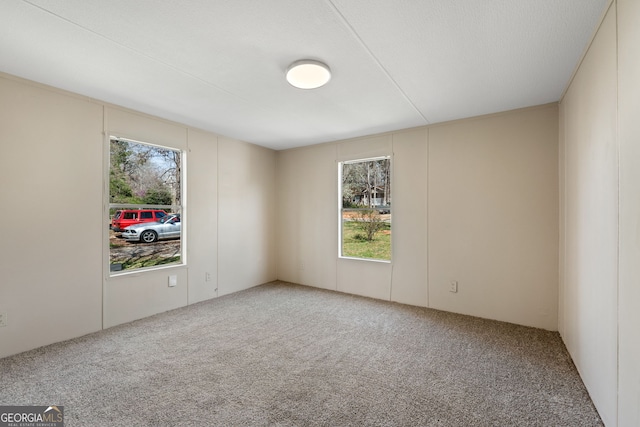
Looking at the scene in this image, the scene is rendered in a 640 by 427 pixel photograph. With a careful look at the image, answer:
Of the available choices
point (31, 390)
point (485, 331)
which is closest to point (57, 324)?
point (31, 390)

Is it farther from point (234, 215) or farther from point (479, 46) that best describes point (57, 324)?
point (479, 46)

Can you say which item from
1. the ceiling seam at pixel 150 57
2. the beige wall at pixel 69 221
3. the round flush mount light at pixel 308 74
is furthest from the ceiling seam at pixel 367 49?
the beige wall at pixel 69 221

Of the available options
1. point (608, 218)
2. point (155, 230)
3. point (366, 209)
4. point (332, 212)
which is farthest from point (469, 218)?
point (155, 230)

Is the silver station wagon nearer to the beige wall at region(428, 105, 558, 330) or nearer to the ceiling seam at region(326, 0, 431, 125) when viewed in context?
the ceiling seam at region(326, 0, 431, 125)

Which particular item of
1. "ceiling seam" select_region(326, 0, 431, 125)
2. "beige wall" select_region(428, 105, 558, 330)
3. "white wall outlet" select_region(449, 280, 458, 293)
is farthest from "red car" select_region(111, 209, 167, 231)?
"white wall outlet" select_region(449, 280, 458, 293)

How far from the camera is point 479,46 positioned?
1.98 m

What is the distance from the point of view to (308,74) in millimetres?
2268

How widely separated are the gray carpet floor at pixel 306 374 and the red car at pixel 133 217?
3.66 ft

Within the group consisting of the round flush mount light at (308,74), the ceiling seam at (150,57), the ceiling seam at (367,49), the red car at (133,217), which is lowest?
the red car at (133,217)

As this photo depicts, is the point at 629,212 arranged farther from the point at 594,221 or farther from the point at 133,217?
the point at 133,217

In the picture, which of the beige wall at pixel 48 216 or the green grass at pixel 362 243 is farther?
the green grass at pixel 362 243

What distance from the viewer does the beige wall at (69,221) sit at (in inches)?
96.3

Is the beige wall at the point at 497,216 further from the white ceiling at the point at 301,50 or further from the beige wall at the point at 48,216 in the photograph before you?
the beige wall at the point at 48,216

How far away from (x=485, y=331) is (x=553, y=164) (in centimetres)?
186
